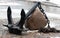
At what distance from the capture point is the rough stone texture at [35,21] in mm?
5719

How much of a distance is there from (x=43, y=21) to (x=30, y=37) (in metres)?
0.91

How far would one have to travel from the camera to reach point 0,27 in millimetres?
5973

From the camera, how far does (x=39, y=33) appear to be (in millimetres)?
5426

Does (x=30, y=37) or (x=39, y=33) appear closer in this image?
(x=30, y=37)

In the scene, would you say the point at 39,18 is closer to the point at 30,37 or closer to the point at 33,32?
the point at 33,32

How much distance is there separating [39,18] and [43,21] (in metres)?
0.13

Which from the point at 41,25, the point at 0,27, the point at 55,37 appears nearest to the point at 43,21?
the point at 41,25

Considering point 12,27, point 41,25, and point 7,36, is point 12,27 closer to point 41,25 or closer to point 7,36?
point 7,36

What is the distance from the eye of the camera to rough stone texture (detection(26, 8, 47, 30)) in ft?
18.8

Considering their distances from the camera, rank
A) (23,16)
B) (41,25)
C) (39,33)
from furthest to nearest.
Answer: (41,25)
(39,33)
(23,16)

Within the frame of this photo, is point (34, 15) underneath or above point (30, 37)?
above

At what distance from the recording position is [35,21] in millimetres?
5730

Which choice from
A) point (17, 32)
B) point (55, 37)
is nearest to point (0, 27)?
point (17, 32)

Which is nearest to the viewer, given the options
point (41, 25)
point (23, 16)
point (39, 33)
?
point (23, 16)
